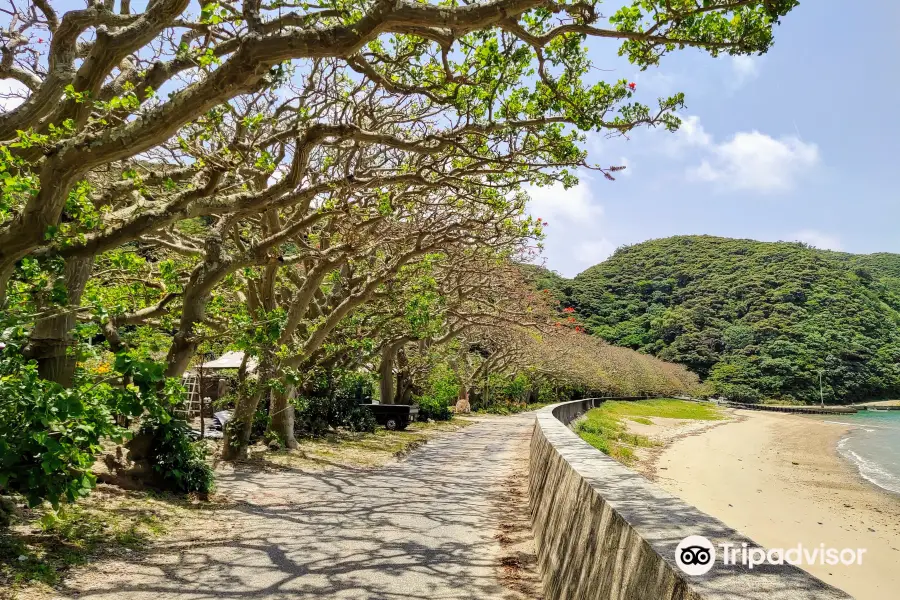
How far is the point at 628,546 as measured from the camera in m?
2.89

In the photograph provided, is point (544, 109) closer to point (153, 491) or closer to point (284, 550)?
point (284, 550)

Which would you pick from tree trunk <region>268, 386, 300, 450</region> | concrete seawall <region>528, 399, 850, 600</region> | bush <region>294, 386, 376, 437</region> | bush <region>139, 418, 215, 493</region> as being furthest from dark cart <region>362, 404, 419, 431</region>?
concrete seawall <region>528, 399, 850, 600</region>

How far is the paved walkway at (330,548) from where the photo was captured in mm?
4625

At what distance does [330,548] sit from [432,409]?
1989 centimetres

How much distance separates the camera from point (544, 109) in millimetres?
6914

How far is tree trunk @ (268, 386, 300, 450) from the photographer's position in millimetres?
12906

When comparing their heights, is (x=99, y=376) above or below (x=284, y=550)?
above

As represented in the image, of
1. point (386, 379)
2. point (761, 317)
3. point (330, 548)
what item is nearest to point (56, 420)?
point (330, 548)

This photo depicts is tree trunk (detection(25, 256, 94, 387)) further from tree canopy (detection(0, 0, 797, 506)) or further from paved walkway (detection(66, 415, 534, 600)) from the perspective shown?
paved walkway (detection(66, 415, 534, 600))

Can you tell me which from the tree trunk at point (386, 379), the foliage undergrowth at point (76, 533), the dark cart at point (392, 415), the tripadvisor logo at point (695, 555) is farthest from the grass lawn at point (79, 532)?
the tree trunk at point (386, 379)

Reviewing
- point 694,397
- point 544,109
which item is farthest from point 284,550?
point 694,397

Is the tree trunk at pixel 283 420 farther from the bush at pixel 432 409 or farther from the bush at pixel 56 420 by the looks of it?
the bush at pixel 432 409

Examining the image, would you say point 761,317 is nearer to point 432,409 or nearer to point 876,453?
point 876,453

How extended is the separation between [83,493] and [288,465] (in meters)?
7.31
